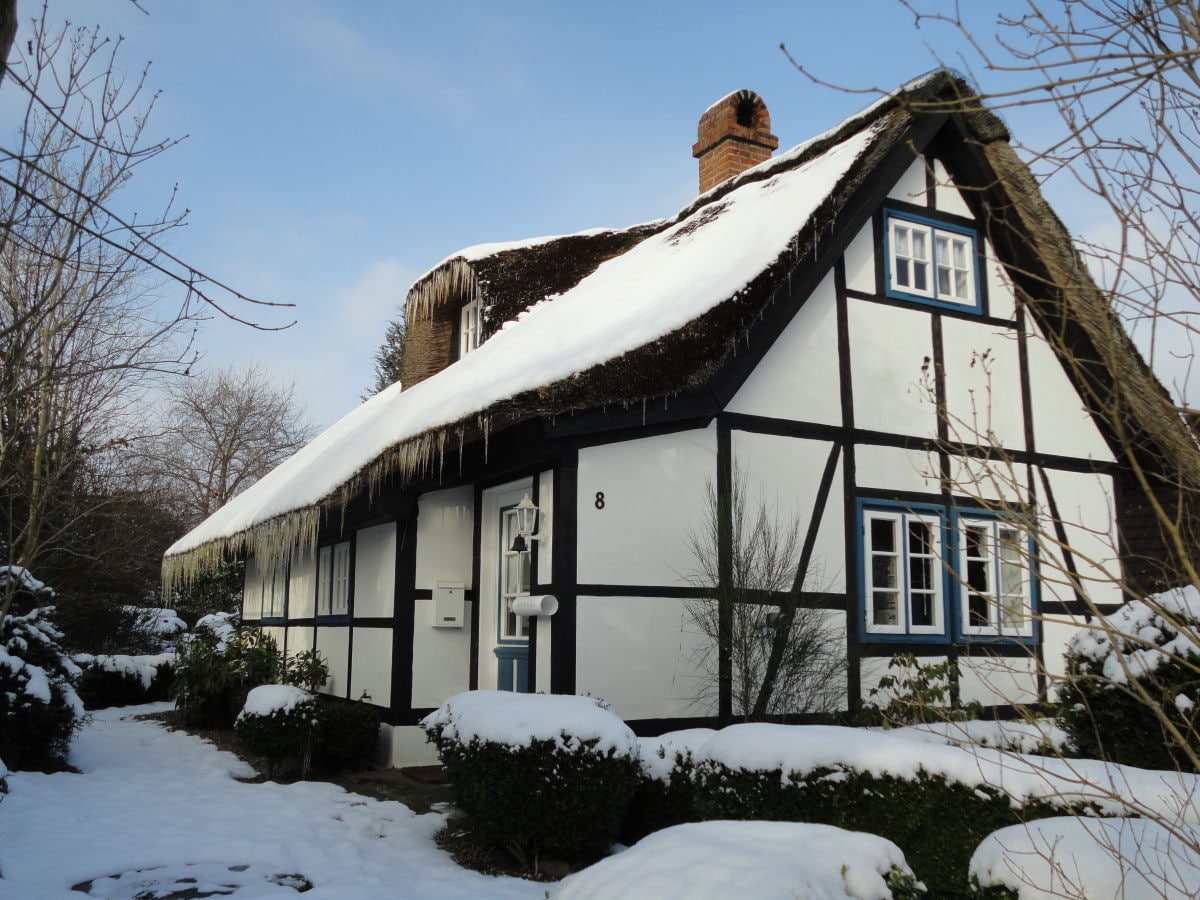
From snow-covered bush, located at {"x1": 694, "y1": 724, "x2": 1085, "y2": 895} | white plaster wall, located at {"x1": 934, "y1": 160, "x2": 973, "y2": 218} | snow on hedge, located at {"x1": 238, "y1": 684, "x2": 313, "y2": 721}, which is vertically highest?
white plaster wall, located at {"x1": 934, "y1": 160, "x2": 973, "y2": 218}

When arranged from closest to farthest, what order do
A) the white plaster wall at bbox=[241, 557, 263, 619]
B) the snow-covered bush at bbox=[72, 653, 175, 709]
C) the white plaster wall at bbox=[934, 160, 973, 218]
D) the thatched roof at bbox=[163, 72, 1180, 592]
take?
the thatched roof at bbox=[163, 72, 1180, 592] < the white plaster wall at bbox=[934, 160, 973, 218] < the snow-covered bush at bbox=[72, 653, 175, 709] < the white plaster wall at bbox=[241, 557, 263, 619]

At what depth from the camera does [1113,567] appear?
10.4 meters

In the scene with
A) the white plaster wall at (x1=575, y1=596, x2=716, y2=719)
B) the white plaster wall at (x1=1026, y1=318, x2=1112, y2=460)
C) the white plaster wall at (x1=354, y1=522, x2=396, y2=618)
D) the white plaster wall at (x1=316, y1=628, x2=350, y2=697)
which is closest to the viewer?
the white plaster wall at (x1=575, y1=596, x2=716, y2=719)

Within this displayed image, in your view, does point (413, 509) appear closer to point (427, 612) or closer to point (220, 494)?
point (427, 612)

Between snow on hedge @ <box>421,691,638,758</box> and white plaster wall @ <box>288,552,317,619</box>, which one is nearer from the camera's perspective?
snow on hedge @ <box>421,691,638,758</box>

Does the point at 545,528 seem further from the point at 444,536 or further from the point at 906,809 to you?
the point at 906,809

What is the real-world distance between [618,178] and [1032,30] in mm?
7915

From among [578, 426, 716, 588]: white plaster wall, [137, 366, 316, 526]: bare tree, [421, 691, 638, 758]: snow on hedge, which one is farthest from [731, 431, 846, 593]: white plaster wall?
[137, 366, 316, 526]: bare tree

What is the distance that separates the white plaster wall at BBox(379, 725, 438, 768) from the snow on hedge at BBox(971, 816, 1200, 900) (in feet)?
22.4

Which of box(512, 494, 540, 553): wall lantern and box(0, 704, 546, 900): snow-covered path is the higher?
box(512, 494, 540, 553): wall lantern

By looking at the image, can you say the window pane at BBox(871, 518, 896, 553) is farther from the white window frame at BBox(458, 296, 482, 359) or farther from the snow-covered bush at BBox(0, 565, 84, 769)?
the snow-covered bush at BBox(0, 565, 84, 769)

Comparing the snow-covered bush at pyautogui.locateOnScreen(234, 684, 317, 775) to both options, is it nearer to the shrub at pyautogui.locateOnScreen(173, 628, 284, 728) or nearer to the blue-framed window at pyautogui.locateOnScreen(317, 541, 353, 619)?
the blue-framed window at pyautogui.locateOnScreen(317, 541, 353, 619)

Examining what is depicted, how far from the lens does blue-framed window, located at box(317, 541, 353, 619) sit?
36.9ft

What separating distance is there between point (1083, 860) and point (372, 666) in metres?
8.11
